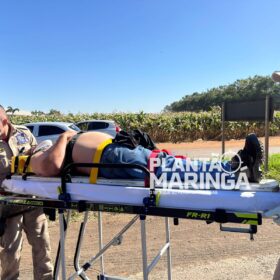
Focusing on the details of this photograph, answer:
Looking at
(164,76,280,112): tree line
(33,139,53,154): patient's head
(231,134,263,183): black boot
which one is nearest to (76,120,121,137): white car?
(33,139,53,154): patient's head

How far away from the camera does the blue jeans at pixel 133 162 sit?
2.62 meters

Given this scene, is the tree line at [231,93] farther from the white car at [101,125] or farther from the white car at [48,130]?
the white car at [48,130]

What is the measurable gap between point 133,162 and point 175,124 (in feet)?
74.2

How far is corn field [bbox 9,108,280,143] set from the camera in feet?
81.0

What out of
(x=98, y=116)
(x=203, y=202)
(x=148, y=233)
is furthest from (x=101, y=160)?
(x=98, y=116)

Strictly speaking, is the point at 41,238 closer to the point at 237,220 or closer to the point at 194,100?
the point at 237,220

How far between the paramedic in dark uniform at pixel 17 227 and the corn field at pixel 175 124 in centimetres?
2079

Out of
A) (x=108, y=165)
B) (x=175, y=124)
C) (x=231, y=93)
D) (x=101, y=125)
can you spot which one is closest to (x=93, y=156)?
(x=108, y=165)

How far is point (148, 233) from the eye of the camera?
16.4 ft

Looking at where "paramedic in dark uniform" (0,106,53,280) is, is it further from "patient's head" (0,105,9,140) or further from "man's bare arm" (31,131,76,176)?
"man's bare arm" (31,131,76,176)

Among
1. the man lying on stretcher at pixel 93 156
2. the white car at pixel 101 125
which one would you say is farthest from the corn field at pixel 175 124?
the man lying on stretcher at pixel 93 156

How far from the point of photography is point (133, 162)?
2.71 m

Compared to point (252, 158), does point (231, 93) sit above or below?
above

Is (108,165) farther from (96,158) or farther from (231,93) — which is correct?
(231,93)
